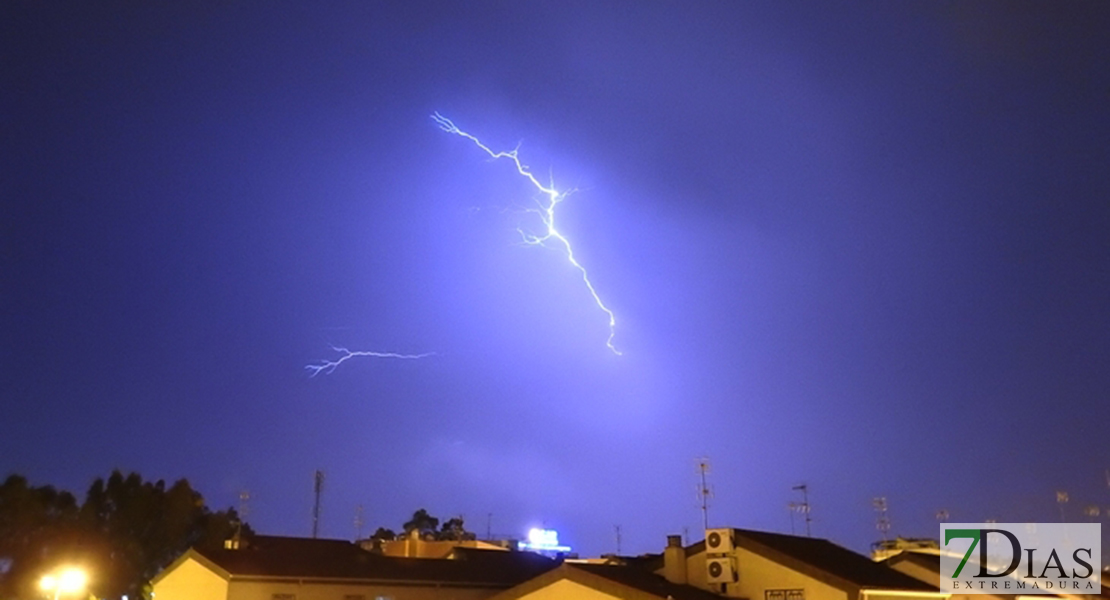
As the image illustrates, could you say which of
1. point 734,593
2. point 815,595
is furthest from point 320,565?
point 815,595

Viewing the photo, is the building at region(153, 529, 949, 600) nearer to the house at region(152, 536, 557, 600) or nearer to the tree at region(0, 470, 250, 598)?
the house at region(152, 536, 557, 600)

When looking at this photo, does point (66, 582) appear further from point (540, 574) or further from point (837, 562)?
point (837, 562)

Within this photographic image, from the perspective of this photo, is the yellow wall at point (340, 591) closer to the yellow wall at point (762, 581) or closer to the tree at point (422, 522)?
the yellow wall at point (762, 581)

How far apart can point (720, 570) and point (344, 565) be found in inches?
524

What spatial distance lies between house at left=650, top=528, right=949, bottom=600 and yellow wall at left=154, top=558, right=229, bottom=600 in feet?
43.9

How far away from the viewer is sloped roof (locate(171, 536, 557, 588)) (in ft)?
98.1

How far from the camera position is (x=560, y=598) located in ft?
77.2

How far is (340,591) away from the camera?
30344mm

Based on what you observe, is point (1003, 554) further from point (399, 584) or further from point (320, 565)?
point (320, 565)

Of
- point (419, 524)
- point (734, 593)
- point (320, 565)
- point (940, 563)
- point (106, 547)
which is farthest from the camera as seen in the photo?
point (419, 524)

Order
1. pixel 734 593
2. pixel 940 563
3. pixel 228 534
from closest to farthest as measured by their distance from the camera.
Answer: pixel 734 593
pixel 940 563
pixel 228 534

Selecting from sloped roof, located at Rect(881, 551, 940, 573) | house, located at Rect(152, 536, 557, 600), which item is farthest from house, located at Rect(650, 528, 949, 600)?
house, located at Rect(152, 536, 557, 600)

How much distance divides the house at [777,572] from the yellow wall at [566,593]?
3618 millimetres

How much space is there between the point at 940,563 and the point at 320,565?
61.2ft
